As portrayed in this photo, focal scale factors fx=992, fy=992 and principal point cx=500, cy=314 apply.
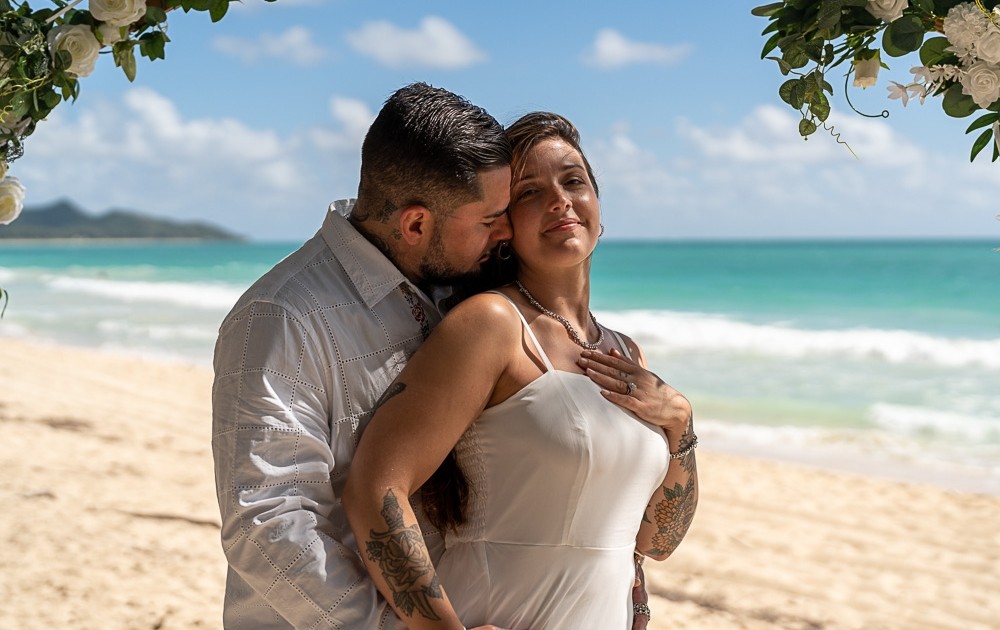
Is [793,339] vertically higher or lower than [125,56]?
higher

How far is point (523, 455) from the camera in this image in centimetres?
245

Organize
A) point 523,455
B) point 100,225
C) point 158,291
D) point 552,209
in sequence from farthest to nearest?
point 100,225, point 158,291, point 552,209, point 523,455

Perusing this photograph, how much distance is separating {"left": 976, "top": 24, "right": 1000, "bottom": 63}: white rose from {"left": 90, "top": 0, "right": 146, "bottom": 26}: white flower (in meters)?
2.00

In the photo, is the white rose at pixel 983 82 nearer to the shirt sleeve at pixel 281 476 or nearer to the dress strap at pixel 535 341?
the dress strap at pixel 535 341

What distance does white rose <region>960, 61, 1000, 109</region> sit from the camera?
2.33 metres

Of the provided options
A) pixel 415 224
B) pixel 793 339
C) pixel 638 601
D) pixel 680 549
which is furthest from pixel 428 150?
pixel 793 339

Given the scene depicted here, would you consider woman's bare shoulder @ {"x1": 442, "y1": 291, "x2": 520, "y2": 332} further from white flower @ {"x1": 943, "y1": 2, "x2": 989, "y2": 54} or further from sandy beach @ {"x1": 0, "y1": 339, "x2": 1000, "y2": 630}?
sandy beach @ {"x1": 0, "y1": 339, "x2": 1000, "y2": 630}

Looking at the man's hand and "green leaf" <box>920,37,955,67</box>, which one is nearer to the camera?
"green leaf" <box>920,37,955,67</box>

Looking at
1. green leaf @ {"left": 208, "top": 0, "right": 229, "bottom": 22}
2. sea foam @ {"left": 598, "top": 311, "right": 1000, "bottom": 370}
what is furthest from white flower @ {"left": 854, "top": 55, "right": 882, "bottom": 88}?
sea foam @ {"left": 598, "top": 311, "right": 1000, "bottom": 370}

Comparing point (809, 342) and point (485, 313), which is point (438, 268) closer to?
point (485, 313)

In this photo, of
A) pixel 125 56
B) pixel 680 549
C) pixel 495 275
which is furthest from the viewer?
pixel 680 549

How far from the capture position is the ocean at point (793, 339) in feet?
35.7

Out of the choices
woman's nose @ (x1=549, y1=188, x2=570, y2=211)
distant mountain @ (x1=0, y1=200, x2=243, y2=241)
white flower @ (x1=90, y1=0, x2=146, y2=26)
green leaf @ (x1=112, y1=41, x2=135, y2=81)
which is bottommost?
distant mountain @ (x1=0, y1=200, x2=243, y2=241)

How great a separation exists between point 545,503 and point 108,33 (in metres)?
1.59
